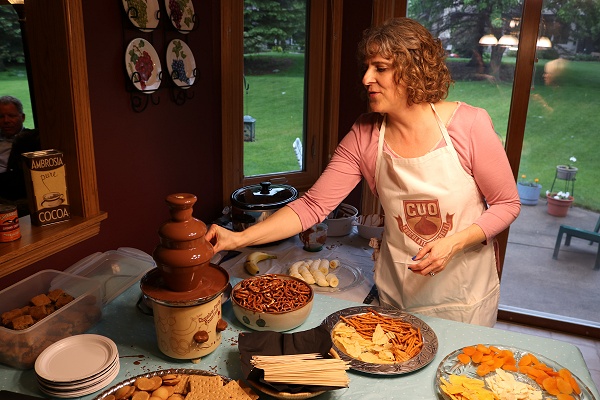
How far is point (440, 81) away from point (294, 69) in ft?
4.76

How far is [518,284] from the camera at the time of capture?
3.40m

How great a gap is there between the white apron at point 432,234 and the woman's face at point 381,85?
0.13m

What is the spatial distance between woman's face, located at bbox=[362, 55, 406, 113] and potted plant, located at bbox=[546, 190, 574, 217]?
198 cm

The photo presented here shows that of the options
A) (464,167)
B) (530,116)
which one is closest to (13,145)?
(464,167)

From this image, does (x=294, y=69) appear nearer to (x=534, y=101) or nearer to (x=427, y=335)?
(x=534, y=101)

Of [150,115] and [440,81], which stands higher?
[440,81]

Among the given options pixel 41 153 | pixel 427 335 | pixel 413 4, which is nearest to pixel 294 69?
pixel 413 4

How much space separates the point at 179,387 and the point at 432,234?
2.94ft

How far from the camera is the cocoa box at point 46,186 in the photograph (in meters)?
1.58

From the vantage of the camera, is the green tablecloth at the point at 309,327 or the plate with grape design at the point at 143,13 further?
the plate with grape design at the point at 143,13

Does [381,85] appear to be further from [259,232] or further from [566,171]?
[566,171]

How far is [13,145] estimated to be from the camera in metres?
2.69

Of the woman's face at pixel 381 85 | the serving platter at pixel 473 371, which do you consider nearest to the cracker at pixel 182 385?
the serving platter at pixel 473 371

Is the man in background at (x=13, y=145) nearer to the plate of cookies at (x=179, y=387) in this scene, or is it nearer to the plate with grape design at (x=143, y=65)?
the plate with grape design at (x=143, y=65)
